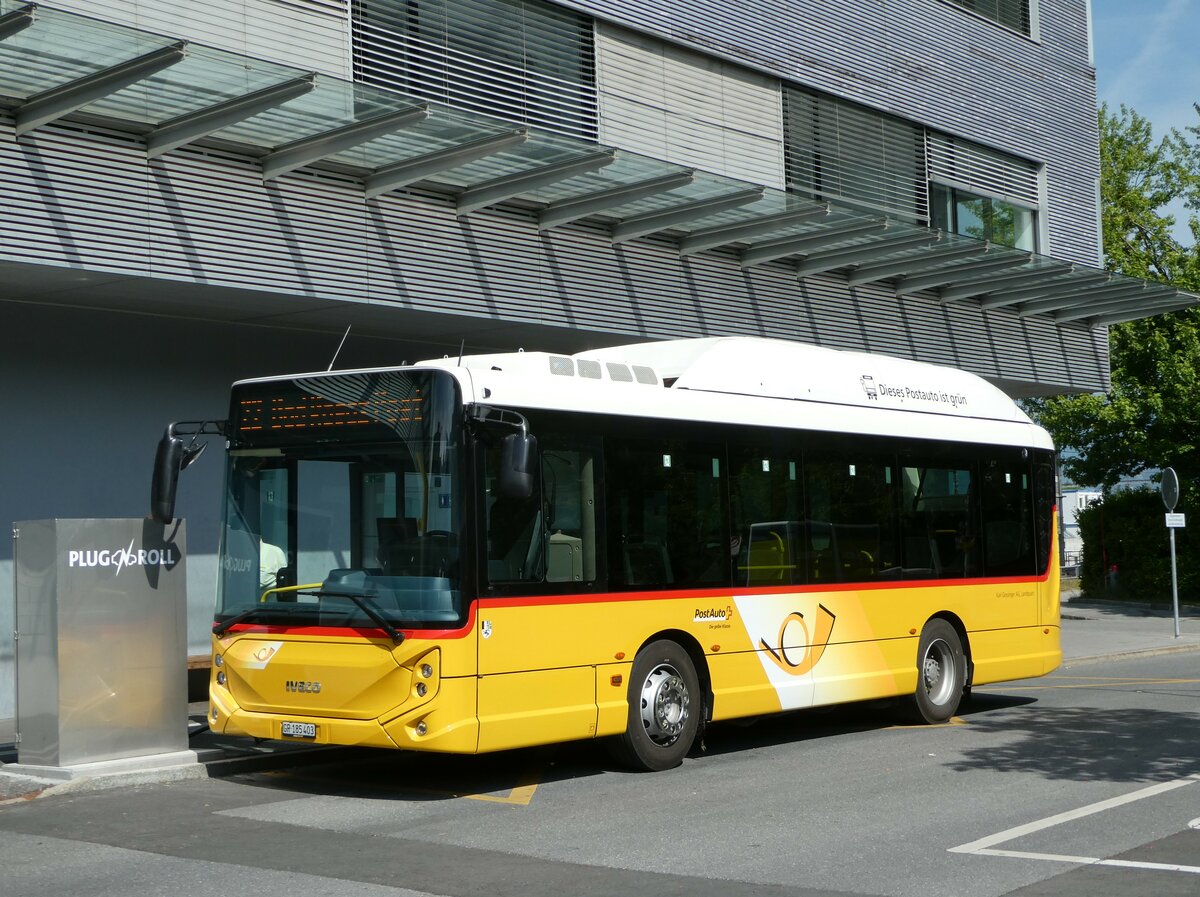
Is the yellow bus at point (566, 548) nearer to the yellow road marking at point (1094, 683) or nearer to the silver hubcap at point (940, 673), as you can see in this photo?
the silver hubcap at point (940, 673)

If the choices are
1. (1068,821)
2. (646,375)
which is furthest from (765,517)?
(1068,821)

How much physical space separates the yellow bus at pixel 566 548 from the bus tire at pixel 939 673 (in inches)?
2.7

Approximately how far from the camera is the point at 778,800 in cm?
937

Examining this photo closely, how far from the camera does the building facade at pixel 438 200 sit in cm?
1286

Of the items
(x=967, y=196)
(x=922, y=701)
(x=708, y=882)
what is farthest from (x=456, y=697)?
(x=967, y=196)

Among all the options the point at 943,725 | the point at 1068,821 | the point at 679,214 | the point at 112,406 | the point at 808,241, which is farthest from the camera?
the point at 808,241

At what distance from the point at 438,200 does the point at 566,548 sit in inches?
266

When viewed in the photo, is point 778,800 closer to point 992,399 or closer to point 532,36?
point 992,399

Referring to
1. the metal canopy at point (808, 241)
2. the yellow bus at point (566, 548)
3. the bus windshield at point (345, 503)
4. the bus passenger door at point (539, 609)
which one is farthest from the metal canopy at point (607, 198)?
the bus windshield at point (345, 503)

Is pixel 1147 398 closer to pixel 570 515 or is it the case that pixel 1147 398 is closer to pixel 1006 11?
pixel 1006 11

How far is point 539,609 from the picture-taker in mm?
9891

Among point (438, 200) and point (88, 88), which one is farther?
point (438, 200)

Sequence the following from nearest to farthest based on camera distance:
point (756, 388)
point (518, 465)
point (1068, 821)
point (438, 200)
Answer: point (1068, 821)
point (518, 465)
point (756, 388)
point (438, 200)

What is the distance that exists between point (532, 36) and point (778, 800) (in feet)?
36.7
